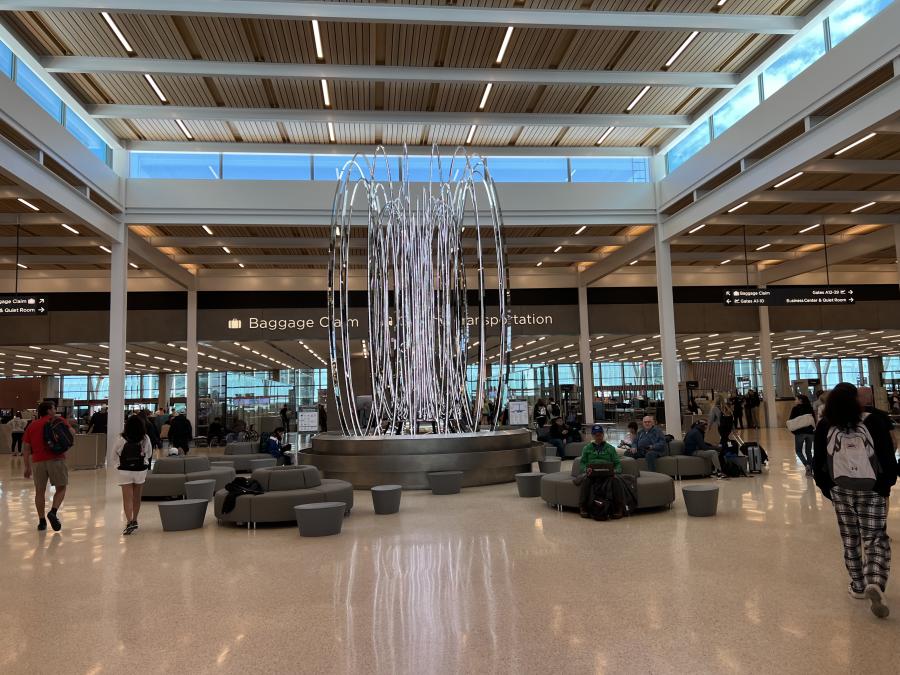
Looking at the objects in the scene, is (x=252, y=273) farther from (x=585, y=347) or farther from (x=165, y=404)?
(x=165, y=404)

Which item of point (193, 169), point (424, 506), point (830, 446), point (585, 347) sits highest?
point (193, 169)

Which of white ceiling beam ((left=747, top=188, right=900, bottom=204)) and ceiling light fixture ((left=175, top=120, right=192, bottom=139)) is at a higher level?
ceiling light fixture ((left=175, top=120, right=192, bottom=139))

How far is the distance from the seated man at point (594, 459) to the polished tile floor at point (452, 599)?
28cm

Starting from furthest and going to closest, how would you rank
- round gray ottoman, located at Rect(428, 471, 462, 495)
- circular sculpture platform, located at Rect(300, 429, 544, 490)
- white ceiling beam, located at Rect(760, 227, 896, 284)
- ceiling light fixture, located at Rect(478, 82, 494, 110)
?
white ceiling beam, located at Rect(760, 227, 896, 284)
ceiling light fixture, located at Rect(478, 82, 494, 110)
circular sculpture platform, located at Rect(300, 429, 544, 490)
round gray ottoman, located at Rect(428, 471, 462, 495)

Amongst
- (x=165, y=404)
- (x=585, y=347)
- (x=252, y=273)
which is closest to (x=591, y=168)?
(x=585, y=347)

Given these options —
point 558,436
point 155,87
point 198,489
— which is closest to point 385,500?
point 198,489

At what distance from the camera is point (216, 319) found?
2662 cm

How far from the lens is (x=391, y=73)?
52.7 feet

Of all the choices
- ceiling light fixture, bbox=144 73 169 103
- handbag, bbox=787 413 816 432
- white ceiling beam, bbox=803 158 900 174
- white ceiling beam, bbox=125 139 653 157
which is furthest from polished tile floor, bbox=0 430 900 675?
white ceiling beam, bbox=125 139 653 157

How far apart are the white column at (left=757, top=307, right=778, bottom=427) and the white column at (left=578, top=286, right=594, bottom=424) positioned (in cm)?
660

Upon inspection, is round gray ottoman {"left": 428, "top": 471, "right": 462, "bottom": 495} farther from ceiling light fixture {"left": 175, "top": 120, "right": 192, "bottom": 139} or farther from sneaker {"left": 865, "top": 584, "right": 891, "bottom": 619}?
ceiling light fixture {"left": 175, "top": 120, "right": 192, "bottom": 139}

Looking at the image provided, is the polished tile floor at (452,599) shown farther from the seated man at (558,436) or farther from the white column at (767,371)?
the white column at (767,371)

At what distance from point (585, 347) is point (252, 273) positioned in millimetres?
13209

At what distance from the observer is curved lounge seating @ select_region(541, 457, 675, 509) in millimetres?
9133
